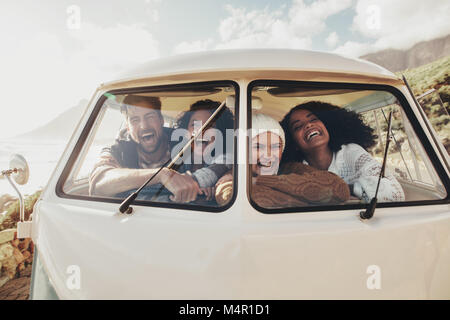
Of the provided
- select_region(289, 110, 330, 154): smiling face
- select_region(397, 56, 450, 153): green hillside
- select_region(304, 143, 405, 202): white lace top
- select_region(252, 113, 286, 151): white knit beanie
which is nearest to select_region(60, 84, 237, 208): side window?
select_region(252, 113, 286, 151): white knit beanie

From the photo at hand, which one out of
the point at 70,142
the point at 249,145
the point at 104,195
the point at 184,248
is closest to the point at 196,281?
the point at 184,248

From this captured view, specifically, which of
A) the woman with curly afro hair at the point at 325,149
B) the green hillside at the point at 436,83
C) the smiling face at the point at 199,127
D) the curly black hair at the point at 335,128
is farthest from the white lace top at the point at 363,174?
the green hillside at the point at 436,83

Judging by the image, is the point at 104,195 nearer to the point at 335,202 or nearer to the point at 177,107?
the point at 177,107

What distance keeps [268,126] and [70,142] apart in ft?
3.99

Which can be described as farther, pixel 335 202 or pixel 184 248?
pixel 335 202

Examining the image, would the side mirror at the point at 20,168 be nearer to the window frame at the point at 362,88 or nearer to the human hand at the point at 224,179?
the human hand at the point at 224,179

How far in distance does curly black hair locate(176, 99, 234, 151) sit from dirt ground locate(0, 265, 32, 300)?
12.6ft

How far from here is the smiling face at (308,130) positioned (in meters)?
1.94

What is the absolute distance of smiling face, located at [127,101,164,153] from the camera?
197 cm

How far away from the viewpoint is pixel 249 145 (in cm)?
138

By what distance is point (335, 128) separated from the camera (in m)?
2.23

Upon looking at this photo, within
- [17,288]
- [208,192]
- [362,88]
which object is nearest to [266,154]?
[208,192]

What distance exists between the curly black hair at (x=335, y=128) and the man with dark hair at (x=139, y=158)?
2.33 feet
